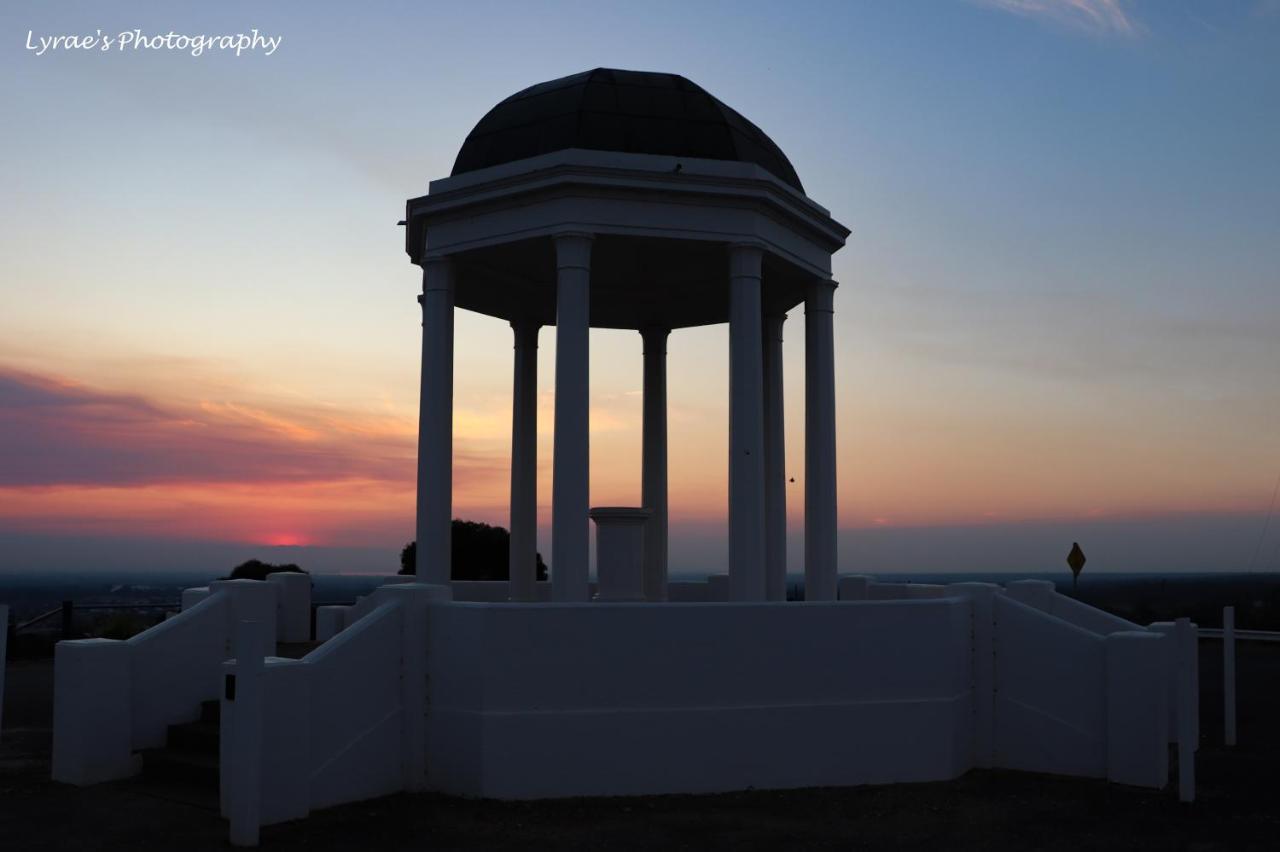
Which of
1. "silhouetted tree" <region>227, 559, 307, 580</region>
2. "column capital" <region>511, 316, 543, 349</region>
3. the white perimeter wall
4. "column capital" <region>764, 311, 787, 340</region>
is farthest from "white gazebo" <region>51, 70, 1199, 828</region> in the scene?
"silhouetted tree" <region>227, 559, 307, 580</region>

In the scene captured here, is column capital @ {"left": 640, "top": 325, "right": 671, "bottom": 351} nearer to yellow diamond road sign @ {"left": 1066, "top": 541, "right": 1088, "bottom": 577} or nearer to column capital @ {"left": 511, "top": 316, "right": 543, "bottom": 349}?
column capital @ {"left": 511, "top": 316, "right": 543, "bottom": 349}

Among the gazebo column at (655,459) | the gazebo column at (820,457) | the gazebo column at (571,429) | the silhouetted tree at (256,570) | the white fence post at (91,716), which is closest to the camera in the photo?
the white fence post at (91,716)

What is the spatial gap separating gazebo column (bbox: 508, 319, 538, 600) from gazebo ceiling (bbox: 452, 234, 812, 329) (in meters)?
0.83

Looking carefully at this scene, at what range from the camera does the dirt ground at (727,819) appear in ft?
41.3

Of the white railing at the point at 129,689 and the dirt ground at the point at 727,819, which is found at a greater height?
the white railing at the point at 129,689

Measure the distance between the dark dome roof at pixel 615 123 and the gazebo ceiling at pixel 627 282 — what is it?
1.48m

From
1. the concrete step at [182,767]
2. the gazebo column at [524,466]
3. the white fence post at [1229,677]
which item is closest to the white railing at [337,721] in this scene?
the concrete step at [182,767]

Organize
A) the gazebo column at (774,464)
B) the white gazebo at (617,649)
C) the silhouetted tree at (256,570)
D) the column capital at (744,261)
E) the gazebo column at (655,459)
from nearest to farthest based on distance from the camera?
the white gazebo at (617,649), the column capital at (744,261), the gazebo column at (774,464), the gazebo column at (655,459), the silhouetted tree at (256,570)

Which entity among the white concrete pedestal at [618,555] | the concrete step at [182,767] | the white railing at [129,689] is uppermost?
the white concrete pedestal at [618,555]

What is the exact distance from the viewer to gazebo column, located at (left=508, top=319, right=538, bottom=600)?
76.6ft

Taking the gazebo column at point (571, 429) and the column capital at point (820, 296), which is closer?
the gazebo column at point (571, 429)

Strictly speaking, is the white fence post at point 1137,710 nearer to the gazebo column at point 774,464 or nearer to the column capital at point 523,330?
the gazebo column at point 774,464

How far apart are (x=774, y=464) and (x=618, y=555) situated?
4108 mm

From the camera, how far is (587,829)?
13141mm
